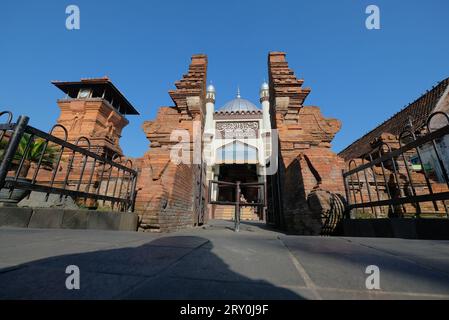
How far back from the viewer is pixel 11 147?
6.04ft

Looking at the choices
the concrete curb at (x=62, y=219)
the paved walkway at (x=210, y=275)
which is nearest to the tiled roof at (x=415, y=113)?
the paved walkway at (x=210, y=275)

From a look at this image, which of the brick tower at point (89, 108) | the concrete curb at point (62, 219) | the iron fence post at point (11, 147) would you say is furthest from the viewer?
the brick tower at point (89, 108)

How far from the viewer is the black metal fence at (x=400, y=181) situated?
7.08 feet

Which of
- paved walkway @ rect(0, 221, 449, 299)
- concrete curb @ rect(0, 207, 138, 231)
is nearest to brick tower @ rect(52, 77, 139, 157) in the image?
concrete curb @ rect(0, 207, 138, 231)

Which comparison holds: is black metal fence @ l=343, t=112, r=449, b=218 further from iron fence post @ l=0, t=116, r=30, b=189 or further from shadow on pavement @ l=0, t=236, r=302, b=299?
iron fence post @ l=0, t=116, r=30, b=189

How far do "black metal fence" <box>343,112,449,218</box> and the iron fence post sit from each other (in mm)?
3960

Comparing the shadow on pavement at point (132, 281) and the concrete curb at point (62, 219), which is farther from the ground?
the concrete curb at point (62, 219)

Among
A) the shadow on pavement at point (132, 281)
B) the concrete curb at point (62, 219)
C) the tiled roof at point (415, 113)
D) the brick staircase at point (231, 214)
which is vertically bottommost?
the shadow on pavement at point (132, 281)

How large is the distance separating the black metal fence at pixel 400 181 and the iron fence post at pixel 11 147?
3960 millimetres

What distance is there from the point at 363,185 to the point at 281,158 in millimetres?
3612

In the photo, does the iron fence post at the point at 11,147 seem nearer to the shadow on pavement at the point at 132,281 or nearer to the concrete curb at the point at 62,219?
the shadow on pavement at the point at 132,281

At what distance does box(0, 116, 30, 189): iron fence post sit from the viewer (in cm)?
176
